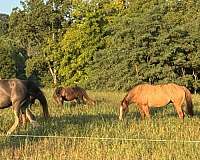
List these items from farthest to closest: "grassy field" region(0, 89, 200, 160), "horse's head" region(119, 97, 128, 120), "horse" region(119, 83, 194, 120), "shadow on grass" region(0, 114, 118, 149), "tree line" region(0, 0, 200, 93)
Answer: "tree line" region(0, 0, 200, 93) → "horse" region(119, 83, 194, 120) → "horse's head" region(119, 97, 128, 120) → "shadow on grass" region(0, 114, 118, 149) → "grassy field" region(0, 89, 200, 160)

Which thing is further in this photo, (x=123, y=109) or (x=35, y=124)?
(x=123, y=109)

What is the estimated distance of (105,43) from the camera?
50.9 metres

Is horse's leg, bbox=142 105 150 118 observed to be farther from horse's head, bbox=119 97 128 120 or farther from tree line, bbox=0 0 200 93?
tree line, bbox=0 0 200 93

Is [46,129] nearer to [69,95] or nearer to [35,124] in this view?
[35,124]

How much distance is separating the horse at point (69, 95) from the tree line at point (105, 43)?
19.4 meters

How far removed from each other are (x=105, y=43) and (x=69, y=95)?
30476mm

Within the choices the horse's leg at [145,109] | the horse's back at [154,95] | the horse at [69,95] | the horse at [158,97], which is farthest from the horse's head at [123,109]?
the horse at [69,95]

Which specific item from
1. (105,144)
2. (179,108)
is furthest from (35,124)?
(179,108)

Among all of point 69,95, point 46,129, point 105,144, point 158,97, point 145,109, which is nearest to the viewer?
point 105,144

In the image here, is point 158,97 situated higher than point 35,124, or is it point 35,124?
point 158,97

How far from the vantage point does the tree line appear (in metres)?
40.7

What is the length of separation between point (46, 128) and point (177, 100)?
17.2 ft

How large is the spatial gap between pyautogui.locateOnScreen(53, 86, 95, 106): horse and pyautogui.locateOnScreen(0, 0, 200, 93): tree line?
1945 centimetres

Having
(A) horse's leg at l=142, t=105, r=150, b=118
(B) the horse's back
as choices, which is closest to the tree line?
(B) the horse's back
